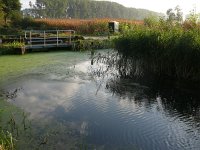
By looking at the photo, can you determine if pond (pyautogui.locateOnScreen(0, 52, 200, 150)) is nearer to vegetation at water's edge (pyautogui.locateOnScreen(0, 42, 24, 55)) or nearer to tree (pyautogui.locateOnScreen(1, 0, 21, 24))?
vegetation at water's edge (pyautogui.locateOnScreen(0, 42, 24, 55))

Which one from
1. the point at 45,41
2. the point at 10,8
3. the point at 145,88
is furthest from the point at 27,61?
the point at 10,8

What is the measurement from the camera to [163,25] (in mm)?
21188

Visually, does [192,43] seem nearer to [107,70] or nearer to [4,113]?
[107,70]

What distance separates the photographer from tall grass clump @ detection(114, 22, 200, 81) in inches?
593

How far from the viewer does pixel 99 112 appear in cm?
1202

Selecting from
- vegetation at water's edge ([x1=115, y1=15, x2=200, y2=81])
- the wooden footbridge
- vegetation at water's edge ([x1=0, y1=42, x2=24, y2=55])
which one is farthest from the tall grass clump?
the wooden footbridge

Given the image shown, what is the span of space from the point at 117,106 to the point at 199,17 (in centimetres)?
1166

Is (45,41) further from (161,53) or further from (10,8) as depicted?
(10,8)

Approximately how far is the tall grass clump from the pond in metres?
1.07

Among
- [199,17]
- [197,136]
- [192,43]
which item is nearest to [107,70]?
[192,43]

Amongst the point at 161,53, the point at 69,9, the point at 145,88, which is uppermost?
the point at 69,9

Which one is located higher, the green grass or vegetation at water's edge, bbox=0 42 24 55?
vegetation at water's edge, bbox=0 42 24 55

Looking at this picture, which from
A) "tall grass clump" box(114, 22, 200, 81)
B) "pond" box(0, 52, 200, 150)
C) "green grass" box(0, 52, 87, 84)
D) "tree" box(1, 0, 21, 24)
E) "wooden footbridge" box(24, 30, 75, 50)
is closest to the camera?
"pond" box(0, 52, 200, 150)

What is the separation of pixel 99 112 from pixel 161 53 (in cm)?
591
